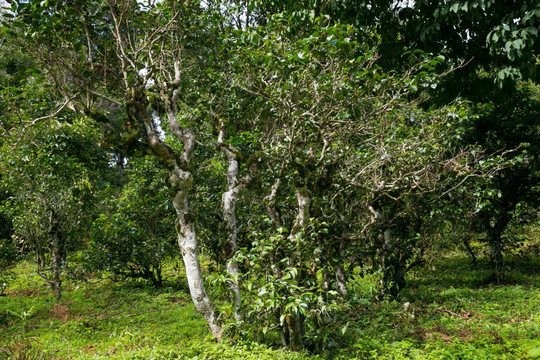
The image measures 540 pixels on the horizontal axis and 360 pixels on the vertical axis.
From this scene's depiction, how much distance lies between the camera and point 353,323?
6.09 m

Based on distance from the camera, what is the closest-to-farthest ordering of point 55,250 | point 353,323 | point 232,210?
point 232,210 < point 353,323 < point 55,250

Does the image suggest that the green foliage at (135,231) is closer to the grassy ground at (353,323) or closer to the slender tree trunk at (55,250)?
the slender tree trunk at (55,250)

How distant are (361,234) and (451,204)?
2.93 m

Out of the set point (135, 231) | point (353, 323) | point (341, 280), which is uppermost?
point (135, 231)

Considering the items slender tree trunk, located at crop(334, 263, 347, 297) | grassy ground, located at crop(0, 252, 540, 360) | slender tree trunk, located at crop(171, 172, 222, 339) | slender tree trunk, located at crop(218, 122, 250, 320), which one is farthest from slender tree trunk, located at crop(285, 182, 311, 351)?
slender tree trunk, located at crop(334, 263, 347, 297)

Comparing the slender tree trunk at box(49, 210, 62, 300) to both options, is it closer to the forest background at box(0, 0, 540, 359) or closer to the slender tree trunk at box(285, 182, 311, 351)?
the forest background at box(0, 0, 540, 359)

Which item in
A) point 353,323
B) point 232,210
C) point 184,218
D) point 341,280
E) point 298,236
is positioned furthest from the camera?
point 341,280

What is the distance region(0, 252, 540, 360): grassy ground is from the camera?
475cm

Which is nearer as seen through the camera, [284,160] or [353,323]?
[284,160]

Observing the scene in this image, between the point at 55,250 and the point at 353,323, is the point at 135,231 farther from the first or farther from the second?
the point at 353,323

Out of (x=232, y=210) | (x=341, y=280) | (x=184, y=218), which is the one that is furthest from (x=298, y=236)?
(x=341, y=280)

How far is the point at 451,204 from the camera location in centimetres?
807

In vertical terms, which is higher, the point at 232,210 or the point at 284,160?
the point at 284,160

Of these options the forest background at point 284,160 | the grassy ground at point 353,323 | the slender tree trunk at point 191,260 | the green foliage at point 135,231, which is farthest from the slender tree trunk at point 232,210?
the green foliage at point 135,231
